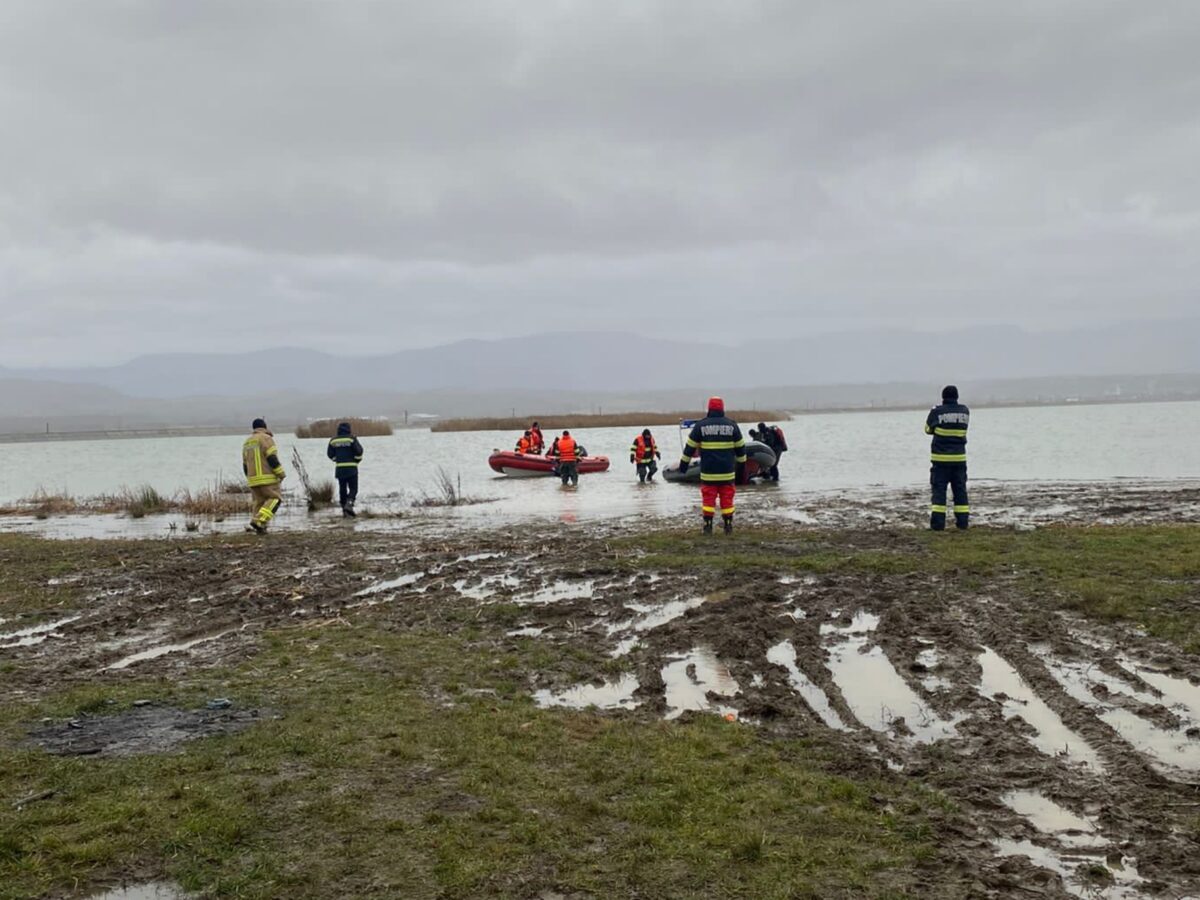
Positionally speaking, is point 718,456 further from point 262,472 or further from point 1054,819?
Answer: point 1054,819

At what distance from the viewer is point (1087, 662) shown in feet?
19.7

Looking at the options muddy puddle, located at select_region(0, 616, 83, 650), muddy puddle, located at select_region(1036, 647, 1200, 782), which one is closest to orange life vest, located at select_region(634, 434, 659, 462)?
muddy puddle, located at select_region(0, 616, 83, 650)

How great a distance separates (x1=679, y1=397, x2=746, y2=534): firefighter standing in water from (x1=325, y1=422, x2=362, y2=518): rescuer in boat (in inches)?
303

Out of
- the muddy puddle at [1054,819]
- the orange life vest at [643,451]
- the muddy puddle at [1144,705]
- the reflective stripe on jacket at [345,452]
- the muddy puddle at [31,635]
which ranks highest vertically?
the reflective stripe on jacket at [345,452]

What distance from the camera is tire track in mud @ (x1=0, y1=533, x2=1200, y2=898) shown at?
3.78m

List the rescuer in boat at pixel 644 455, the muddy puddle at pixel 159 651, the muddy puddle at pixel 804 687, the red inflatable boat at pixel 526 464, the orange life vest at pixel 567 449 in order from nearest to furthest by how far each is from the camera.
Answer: the muddy puddle at pixel 804 687
the muddy puddle at pixel 159 651
the orange life vest at pixel 567 449
the rescuer in boat at pixel 644 455
the red inflatable boat at pixel 526 464

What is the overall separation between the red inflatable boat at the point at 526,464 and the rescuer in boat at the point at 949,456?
15.7m

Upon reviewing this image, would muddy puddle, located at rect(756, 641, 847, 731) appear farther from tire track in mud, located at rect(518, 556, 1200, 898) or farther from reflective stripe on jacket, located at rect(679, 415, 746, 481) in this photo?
reflective stripe on jacket, located at rect(679, 415, 746, 481)

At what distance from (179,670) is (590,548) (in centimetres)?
604

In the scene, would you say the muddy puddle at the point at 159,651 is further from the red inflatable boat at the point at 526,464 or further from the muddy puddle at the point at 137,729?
the red inflatable boat at the point at 526,464

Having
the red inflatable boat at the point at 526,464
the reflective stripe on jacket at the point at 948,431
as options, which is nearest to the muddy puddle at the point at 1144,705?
the reflective stripe on jacket at the point at 948,431

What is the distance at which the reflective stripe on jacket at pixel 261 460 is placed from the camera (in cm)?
1524

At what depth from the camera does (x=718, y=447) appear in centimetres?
1239

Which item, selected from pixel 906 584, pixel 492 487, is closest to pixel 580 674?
pixel 906 584
